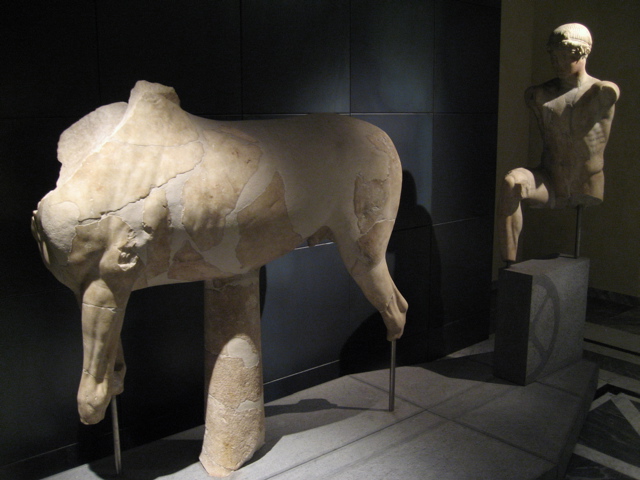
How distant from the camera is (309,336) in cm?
283

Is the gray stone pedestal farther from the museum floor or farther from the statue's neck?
the statue's neck

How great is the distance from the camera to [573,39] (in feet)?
9.02

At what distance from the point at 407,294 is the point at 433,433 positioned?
920 millimetres

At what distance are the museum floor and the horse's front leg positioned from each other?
1.77ft

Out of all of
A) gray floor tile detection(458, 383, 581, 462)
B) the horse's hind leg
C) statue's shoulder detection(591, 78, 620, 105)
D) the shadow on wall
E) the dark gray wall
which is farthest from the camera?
the shadow on wall

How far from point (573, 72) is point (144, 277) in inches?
87.2

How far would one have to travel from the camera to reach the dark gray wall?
1971mm

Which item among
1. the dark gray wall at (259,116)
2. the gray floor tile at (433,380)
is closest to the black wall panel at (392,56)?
the dark gray wall at (259,116)

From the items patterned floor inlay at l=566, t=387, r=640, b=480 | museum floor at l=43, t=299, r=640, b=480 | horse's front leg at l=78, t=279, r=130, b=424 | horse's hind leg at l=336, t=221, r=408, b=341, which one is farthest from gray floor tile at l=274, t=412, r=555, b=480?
horse's front leg at l=78, t=279, r=130, b=424

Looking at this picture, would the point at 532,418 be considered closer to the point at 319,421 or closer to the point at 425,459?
the point at 425,459

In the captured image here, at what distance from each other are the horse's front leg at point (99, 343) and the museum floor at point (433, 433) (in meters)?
0.54

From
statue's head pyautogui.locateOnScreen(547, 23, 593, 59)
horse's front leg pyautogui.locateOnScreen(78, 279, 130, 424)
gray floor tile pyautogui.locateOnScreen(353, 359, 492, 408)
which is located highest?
statue's head pyautogui.locateOnScreen(547, 23, 593, 59)

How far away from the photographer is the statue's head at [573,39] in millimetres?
2748

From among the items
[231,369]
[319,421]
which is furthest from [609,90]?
[231,369]
